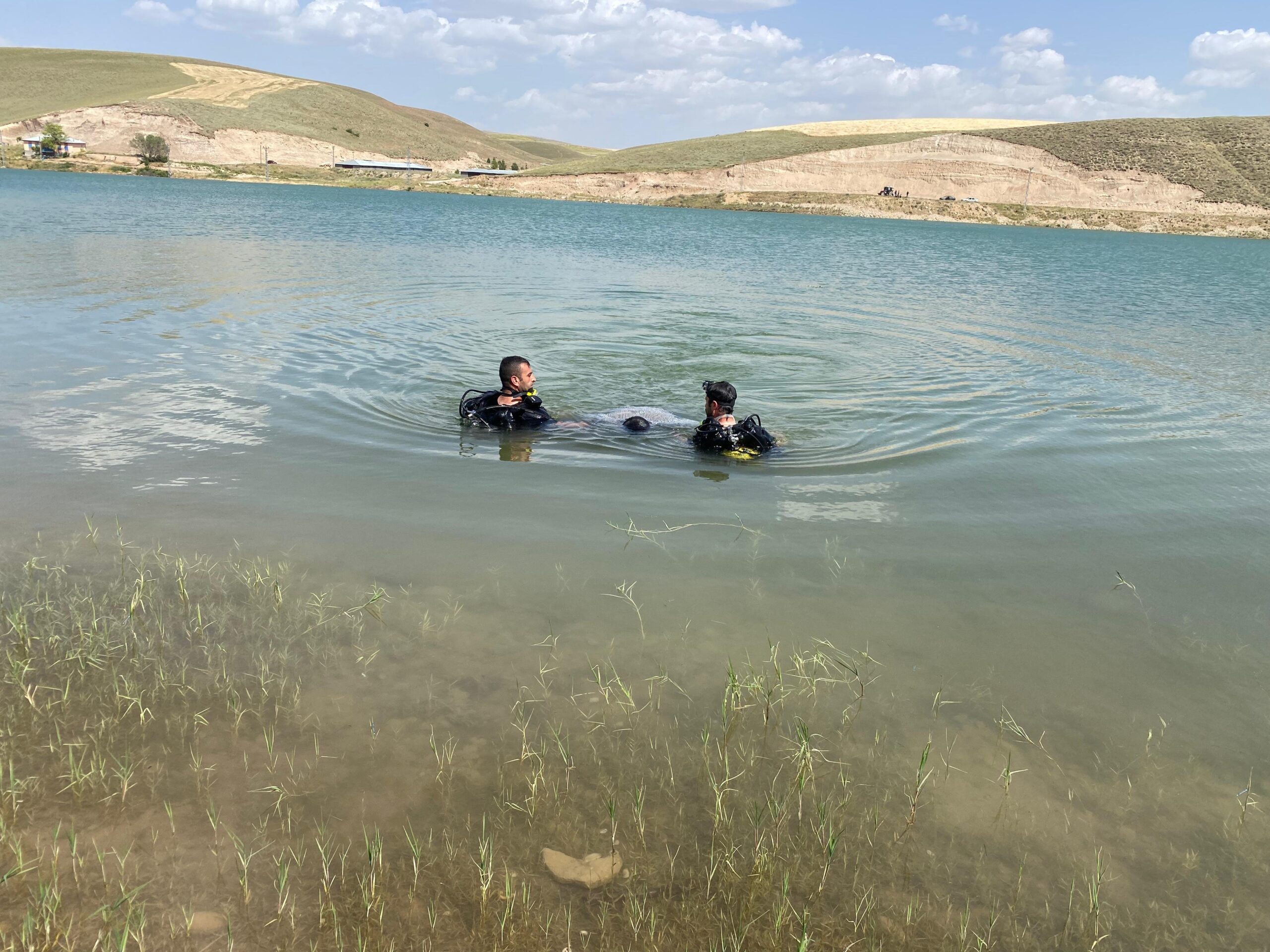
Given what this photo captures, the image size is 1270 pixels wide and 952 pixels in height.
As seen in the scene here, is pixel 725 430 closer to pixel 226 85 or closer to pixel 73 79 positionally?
pixel 226 85

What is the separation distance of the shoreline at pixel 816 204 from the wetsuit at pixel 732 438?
81472mm

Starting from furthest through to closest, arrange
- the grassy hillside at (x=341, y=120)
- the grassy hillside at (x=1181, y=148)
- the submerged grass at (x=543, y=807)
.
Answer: the grassy hillside at (x=341, y=120), the grassy hillside at (x=1181, y=148), the submerged grass at (x=543, y=807)

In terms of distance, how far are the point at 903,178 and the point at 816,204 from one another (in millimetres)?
18063

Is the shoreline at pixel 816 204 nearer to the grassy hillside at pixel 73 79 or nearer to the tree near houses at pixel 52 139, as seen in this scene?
the tree near houses at pixel 52 139

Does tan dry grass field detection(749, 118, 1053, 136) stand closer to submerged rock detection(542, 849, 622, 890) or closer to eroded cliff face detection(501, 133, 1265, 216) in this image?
eroded cliff face detection(501, 133, 1265, 216)

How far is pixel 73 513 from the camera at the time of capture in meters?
5.87

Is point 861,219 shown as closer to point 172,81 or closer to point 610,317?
point 610,317

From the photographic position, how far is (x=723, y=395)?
→ 8.30 meters

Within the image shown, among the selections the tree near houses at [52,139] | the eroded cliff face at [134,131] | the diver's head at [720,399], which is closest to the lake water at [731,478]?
the diver's head at [720,399]

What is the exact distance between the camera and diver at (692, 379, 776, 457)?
8.30 m

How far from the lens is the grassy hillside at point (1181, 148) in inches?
3273

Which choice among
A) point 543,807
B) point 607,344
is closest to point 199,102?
point 607,344

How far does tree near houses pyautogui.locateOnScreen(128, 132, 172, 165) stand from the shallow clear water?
9150cm

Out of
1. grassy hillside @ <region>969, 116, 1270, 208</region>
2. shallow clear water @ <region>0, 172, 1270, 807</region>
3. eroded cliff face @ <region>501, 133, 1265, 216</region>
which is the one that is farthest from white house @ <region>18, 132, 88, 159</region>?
grassy hillside @ <region>969, 116, 1270, 208</region>
